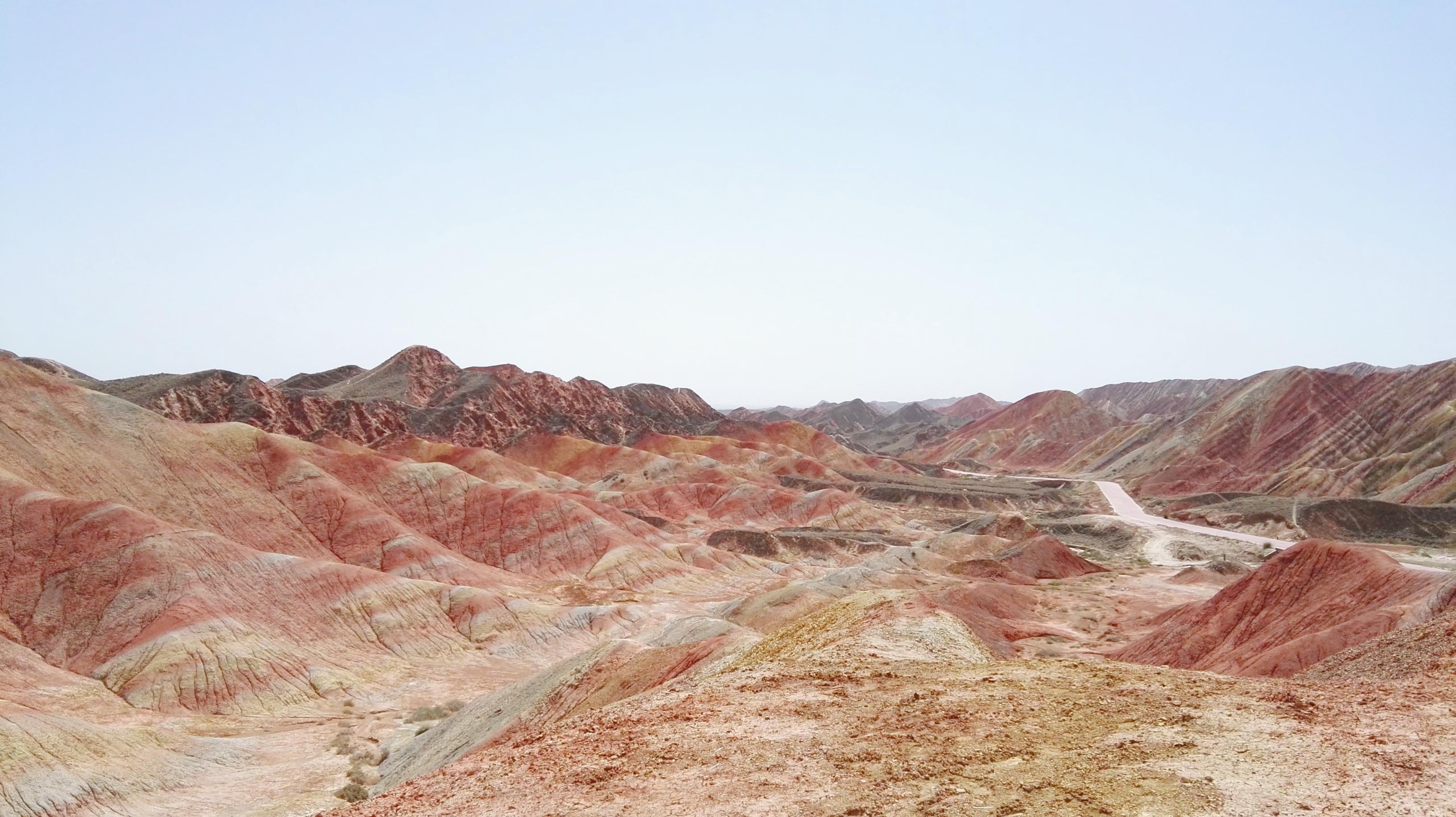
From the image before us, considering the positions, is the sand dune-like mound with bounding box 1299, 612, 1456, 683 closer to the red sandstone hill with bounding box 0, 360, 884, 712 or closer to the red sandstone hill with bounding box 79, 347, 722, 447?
the red sandstone hill with bounding box 0, 360, 884, 712

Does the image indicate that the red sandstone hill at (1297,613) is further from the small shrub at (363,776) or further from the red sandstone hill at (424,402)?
the red sandstone hill at (424,402)

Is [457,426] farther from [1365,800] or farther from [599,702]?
[1365,800]

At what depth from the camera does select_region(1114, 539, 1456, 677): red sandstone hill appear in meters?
25.3

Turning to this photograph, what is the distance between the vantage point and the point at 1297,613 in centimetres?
3362

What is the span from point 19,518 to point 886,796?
58731 mm

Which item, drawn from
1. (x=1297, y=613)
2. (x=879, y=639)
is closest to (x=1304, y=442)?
(x=1297, y=613)

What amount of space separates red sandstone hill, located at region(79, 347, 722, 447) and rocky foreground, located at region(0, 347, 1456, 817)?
2.78 feet

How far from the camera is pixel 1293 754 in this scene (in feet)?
40.0

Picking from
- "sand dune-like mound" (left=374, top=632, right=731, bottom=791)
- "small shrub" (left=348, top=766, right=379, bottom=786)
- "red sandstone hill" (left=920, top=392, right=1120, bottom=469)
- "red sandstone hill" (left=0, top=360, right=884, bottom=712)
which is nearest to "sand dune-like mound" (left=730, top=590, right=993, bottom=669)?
"sand dune-like mound" (left=374, top=632, right=731, bottom=791)

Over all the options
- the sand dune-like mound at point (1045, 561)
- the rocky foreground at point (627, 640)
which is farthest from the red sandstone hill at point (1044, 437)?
the sand dune-like mound at point (1045, 561)

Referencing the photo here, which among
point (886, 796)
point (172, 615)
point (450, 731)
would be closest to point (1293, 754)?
point (886, 796)

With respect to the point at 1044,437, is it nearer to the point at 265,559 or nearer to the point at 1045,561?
the point at 1045,561

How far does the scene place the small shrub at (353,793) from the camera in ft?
92.7

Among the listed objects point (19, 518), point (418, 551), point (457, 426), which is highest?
point (457, 426)
